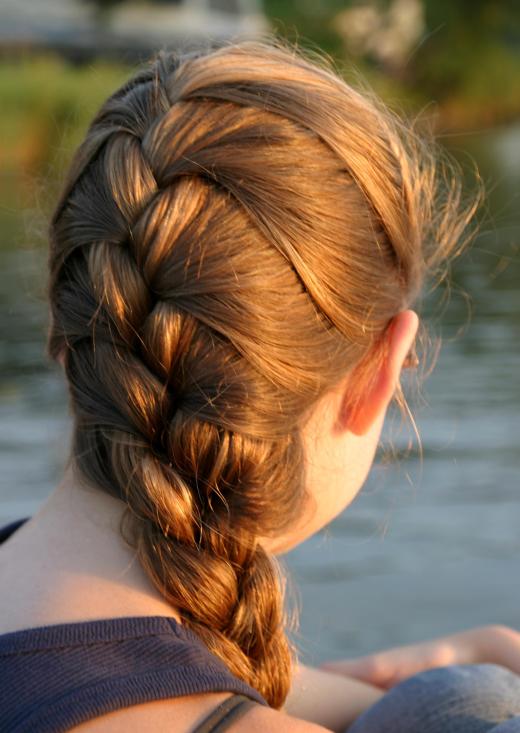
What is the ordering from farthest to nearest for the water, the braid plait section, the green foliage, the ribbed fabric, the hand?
the green foliage < the water < the hand < the braid plait section < the ribbed fabric

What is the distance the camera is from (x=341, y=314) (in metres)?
1.48

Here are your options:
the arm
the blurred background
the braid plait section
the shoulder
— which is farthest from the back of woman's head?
the arm

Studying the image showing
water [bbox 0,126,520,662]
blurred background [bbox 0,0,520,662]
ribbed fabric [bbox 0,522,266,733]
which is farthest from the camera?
water [bbox 0,126,520,662]

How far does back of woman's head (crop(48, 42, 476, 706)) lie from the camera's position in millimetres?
1405

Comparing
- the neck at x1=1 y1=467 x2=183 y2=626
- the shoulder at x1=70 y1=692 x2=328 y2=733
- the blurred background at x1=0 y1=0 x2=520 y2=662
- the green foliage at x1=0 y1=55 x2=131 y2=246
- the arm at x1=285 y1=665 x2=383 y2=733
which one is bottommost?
the green foliage at x1=0 y1=55 x2=131 y2=246

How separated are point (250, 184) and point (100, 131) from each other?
21 centimetres

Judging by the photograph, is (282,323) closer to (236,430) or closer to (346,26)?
(236,430)

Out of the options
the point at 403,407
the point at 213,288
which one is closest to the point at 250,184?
the point at 213,288

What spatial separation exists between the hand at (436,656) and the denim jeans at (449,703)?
306 mm

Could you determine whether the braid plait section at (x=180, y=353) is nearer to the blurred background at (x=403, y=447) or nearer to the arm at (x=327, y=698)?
the blurred background at (x=403, y=447)

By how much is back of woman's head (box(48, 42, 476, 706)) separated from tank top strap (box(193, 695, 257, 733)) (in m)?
0.15

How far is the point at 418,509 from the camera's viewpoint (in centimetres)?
466

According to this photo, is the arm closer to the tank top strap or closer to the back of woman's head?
the back of woman's head

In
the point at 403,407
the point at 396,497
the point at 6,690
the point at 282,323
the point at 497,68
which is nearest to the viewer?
the point at 6,690
